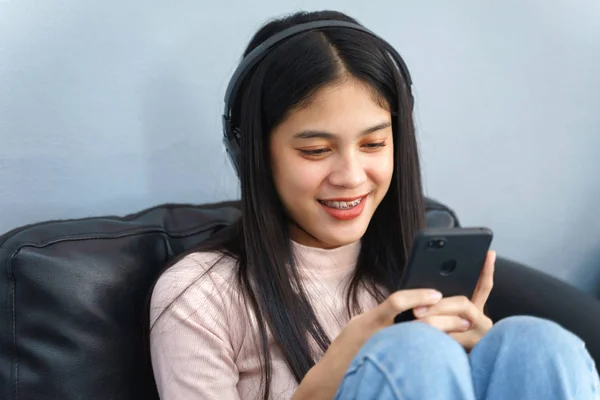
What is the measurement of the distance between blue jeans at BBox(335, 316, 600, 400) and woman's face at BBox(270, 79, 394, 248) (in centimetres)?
30

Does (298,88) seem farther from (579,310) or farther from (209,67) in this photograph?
(579,310)

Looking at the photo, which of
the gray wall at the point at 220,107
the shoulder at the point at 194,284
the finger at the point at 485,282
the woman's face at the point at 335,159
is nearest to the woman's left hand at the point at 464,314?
the finger at the point at 485,282

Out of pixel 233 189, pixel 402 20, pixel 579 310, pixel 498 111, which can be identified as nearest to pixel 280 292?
pixel 233 189

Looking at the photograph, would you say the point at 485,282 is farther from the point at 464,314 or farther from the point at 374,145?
the point at 374,145

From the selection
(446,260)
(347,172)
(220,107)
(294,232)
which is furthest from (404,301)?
(220,107)

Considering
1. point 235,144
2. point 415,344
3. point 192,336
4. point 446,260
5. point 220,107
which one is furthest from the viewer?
point 220,107

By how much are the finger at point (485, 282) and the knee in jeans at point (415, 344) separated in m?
0.19

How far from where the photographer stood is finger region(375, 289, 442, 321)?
2.57 feet

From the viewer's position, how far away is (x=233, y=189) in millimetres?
1311

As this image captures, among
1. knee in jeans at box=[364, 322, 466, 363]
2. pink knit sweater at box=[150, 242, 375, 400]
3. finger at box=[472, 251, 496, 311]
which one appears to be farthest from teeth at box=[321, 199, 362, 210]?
knee in jeans at box=[364, 322, 466, 363]

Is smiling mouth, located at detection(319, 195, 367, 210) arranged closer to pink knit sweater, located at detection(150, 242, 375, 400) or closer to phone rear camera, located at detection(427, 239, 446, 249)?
pink knit sweater, located at detection(150, 242, 375, 400)

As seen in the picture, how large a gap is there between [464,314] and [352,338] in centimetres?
14

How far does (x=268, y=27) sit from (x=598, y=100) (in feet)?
3.22

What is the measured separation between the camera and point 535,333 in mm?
720
